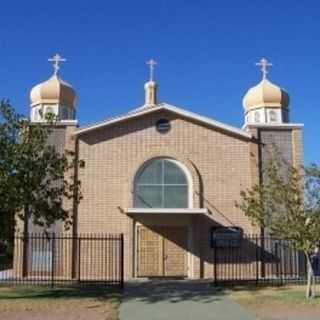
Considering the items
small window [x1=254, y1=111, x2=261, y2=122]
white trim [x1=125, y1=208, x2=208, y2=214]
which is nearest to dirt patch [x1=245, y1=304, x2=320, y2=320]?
white trim [x1=125, y1=208, x2=208, y2=214]

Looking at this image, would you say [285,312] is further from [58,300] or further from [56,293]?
[56,293]

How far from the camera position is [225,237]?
1024 inches

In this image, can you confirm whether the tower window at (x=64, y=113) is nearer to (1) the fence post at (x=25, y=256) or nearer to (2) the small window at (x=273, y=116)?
(1) the fence post at (x=25, y=256)

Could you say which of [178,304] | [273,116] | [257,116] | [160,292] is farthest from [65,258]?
[273,116]

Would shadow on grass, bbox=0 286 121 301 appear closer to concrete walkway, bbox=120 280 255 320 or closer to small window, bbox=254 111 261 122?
concrete walkway, bbox=120 280 255 320

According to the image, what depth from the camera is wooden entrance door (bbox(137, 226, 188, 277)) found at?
26047 millimetres

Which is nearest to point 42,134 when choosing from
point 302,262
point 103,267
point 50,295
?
point 50,295

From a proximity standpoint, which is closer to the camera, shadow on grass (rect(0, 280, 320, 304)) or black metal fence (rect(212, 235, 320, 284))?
shadow on grass (rect(0, 280, 320, 304))

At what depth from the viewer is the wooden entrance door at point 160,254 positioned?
26047 millimetres

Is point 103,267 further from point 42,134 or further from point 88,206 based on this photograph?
point 42,134

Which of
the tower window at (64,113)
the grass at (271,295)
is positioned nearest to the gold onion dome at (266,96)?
the tower window at (64,113)

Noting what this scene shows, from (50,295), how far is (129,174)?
836cm

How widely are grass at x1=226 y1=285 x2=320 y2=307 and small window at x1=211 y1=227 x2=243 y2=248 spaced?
4421mm

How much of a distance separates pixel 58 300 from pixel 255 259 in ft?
35.2
